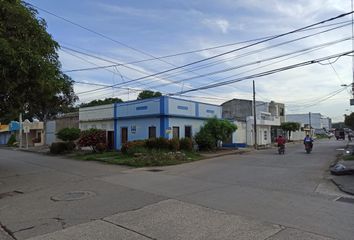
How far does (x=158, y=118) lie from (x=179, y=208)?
69.0ft

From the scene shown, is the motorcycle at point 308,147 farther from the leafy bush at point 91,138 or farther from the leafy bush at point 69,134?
the leafy bush at point 69,134

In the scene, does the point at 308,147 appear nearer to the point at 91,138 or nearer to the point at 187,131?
the point at 187,131

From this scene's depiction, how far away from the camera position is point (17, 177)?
720 inches

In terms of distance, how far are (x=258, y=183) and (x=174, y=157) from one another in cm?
1118

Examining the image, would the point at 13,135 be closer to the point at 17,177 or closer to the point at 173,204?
the point at 17,177

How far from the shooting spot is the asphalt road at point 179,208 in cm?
726

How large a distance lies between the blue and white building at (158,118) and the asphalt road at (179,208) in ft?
48.2

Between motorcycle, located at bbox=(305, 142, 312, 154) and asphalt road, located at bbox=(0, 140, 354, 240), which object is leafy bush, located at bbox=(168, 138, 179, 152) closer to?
motorcycle, located at bbox=(305, 142, 312, 154)

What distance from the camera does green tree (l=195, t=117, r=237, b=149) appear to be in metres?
32.2

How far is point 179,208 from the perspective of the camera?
9.45 m

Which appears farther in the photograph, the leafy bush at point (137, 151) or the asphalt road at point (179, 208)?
the leafy bush at point (137, 151)

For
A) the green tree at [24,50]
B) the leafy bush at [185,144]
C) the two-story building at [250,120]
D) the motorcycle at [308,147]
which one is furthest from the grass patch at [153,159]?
the two-story building at [250,120]

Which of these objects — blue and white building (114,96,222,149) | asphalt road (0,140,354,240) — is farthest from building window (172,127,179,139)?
asphalt road (0,140,354,240)

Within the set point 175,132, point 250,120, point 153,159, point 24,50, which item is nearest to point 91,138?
point 175,132
